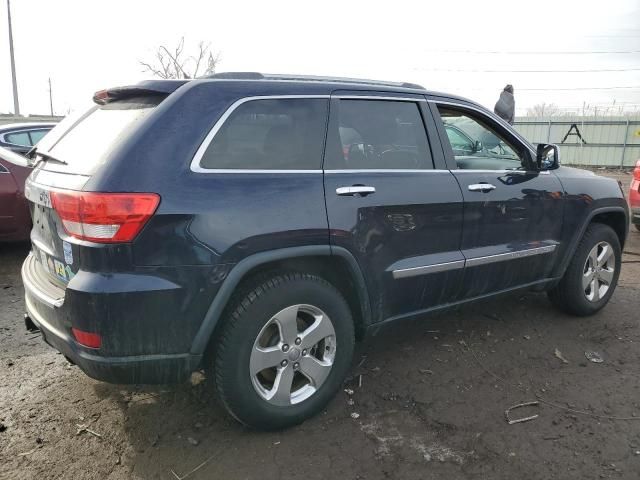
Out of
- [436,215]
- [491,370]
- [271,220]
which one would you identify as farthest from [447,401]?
[271,220]

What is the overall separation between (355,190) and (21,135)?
17.6ft

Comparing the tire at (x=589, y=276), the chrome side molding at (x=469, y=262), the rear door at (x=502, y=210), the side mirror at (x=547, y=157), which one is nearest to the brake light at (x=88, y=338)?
the chrome side molding at (x=469, y=262)

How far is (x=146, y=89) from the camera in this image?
Answer: 2.58 metres

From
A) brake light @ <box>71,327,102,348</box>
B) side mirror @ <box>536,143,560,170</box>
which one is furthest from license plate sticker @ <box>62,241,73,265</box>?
side mirror @ <box>536,143,560,170</box>

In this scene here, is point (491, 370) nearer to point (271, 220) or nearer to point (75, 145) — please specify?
point (271, 220)

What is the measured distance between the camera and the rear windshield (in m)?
2.45

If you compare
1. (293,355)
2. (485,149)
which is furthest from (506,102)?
(293,355)

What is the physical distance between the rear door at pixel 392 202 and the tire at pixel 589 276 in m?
1.47

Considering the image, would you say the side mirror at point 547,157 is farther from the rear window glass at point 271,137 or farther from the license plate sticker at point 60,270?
the license plate sticker at point 60,270

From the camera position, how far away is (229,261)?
2.42 m

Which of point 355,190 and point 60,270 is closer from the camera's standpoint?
point 60,270

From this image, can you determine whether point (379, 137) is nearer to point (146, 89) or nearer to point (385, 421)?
point (146, 89)

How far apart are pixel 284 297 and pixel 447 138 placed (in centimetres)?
165

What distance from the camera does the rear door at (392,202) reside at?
2.86m
